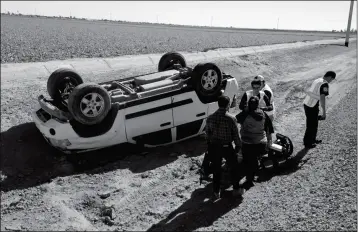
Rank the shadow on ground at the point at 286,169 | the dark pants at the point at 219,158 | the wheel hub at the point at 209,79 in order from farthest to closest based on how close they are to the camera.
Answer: the wheel hub at the point at 209,79, the shadow on ground at the point at 286,169, the dark pants at the point at 219,158

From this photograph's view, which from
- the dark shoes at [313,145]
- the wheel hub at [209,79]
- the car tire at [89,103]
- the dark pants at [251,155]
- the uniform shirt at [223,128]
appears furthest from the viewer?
the dark shoes at [313,145]

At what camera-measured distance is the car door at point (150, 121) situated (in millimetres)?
6504

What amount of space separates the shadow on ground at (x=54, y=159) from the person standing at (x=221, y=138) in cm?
159

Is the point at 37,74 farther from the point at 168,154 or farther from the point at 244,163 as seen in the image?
the point at 244,163

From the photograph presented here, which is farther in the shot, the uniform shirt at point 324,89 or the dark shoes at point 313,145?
the dark shoes at point 313,145

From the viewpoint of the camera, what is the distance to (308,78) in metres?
16.5

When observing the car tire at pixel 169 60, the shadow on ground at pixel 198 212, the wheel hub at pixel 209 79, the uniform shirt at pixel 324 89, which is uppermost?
the car tire at pixel 169 60

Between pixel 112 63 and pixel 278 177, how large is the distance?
14.1 meters

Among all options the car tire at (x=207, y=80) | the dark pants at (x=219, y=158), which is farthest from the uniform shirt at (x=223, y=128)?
the car tire at (x=207, y=80)

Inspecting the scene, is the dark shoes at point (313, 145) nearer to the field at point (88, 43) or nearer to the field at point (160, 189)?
the field at point (160, 189)

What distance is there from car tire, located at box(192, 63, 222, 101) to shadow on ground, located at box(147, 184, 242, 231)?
2191mm

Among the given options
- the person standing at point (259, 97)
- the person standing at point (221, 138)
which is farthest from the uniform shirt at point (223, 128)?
the person standing at point (259, 97)

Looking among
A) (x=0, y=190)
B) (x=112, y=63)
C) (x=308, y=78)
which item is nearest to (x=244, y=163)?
(x=0, y=190)

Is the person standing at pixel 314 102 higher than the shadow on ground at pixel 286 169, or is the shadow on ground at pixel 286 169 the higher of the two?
the person standing at pixel 314 102
